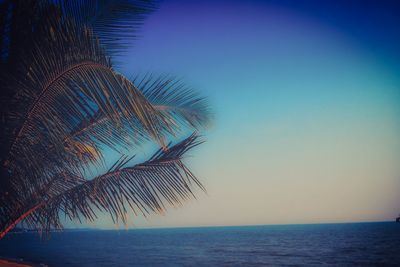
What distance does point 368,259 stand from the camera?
32.1 meters

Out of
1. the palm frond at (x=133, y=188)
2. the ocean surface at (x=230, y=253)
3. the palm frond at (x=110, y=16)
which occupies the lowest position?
the ocean surface at (x=230, y=253)

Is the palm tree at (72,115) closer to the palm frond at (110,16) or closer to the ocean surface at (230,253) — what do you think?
the palm frond at (110,16)

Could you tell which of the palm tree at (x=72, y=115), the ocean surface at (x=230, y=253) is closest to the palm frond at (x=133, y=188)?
the palm tree at (x=72, y=115)

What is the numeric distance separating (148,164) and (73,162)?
765mm

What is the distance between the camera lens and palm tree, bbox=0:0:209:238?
1.77 m

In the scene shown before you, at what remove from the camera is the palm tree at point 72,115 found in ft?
5.82

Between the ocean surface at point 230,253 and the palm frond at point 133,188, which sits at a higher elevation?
the palm frond at point 133,188

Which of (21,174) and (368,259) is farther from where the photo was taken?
(368,259)

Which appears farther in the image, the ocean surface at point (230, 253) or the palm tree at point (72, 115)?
the ocean surface at point (230, 253)

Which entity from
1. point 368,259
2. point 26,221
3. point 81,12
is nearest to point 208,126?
point 81,12

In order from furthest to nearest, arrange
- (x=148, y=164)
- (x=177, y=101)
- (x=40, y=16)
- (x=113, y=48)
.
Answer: (x=177, y=101) < (x=148, y=164) < (x=113, y=48) < (x=40, y=16)

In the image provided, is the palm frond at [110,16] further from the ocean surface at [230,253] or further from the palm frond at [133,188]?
the ocean surface at [230,253]

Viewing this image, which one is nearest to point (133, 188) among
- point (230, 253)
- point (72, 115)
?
point (72, 115)

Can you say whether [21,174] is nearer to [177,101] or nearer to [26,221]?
[26,221]
